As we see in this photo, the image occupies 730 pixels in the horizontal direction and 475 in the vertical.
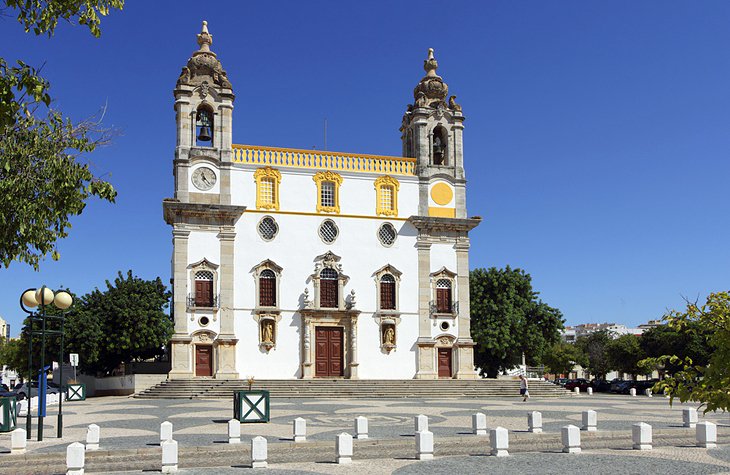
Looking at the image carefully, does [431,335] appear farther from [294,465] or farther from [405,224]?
[294,465]

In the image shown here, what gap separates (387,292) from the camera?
4028cm

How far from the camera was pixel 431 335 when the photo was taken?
1580 inches

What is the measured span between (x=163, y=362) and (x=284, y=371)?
6703mm

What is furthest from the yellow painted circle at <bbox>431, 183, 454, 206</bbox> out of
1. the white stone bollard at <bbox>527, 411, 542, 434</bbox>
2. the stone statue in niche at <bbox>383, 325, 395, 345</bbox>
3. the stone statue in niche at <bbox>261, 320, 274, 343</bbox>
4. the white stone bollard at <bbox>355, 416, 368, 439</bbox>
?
the white stone bollard at <bbox>355, 416, 368, 439</bbox>

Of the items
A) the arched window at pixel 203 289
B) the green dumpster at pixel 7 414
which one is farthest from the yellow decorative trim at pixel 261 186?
the green dumpster at pixel 7 414

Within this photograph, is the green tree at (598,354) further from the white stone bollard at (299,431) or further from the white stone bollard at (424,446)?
the white stone bollard at (424,446)

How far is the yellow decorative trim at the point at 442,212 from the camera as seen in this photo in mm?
41500

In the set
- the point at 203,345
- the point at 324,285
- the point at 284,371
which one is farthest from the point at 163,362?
the point at 324,285

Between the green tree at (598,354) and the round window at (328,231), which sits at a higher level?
the round window at (328,231)

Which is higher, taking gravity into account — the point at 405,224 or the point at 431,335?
the point at 405,224

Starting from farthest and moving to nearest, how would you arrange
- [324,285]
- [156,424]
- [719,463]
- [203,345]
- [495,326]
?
[495,326]
[324,285]
[203,345]
[156,424]
[719,463]

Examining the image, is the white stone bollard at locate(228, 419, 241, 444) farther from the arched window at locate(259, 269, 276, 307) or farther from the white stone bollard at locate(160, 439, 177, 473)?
the arched window at locate(259, 269, 276, 307)

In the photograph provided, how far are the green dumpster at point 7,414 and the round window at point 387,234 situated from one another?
23.6 m

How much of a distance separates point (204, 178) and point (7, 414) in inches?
816
